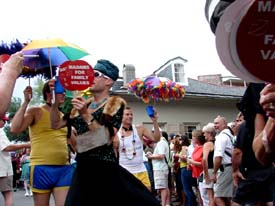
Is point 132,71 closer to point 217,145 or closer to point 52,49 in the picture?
point 217,145

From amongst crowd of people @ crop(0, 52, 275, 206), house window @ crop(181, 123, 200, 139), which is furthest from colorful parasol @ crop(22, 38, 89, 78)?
house window @ crop(181, 123, 200, 139)

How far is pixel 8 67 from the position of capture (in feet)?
8.66

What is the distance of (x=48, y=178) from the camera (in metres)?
4.35

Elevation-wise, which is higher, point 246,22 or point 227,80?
point 246,22

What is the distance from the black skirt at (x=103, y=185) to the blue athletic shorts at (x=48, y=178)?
2.36 ft

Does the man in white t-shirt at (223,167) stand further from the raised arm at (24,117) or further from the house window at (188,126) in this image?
the house window at (188,126)

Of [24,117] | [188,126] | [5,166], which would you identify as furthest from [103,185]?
[188,126]

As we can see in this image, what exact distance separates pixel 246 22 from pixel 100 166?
258 cm

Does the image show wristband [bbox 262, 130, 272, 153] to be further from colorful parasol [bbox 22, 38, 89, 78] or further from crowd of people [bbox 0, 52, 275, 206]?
colorful parasol [bbox 22, 38, 89, 78]

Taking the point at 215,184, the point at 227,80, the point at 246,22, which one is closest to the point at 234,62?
the point at 246,22

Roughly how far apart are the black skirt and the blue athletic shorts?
718 mm

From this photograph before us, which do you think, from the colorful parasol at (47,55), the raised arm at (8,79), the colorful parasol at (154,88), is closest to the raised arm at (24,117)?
the colorful parasol at (47,55)

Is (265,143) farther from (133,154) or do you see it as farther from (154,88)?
(154,88)

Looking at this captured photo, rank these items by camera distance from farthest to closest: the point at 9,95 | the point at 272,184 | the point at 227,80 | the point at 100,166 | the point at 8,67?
the point at 227,80 → the point at 272,184 → the point at 100,166 → the point at 8,67 → the point at 9,95
